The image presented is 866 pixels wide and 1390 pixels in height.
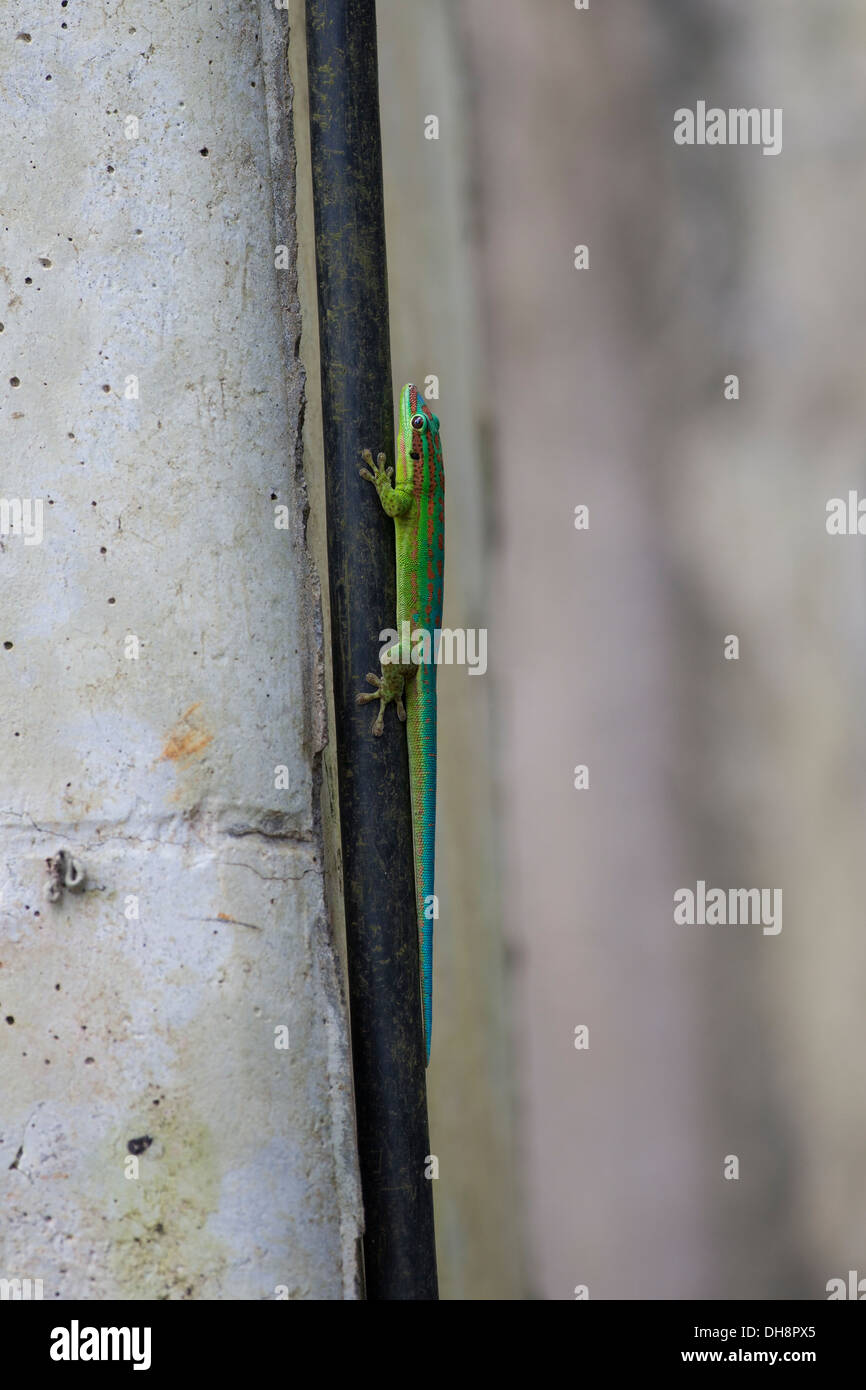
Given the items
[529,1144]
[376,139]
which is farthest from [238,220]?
[529,1144]

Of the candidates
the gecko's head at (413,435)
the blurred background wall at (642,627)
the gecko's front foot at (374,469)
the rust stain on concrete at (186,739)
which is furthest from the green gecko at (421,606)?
the blurred background wall at (642,627)

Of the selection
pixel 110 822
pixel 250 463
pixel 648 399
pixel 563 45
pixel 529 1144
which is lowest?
pixel 529 1144

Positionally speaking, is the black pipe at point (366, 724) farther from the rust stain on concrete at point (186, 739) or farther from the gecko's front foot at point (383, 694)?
the rust stain on concrete at point (186, 739)

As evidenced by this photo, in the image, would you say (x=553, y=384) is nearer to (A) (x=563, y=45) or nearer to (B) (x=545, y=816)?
(A) (x=563, y=45)

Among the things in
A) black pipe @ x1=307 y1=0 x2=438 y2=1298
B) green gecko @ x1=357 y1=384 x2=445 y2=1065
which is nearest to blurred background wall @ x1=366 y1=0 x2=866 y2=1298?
green gecko @ x1=357 y1=384 x2=445 y2=1065

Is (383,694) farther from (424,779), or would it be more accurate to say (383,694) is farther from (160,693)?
(424,779)
